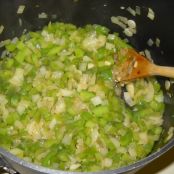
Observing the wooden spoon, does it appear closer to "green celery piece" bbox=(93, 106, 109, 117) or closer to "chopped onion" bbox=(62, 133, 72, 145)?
"green celery piece" bbox=(93, 106, 109, 117)

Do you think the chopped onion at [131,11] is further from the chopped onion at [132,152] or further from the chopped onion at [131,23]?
the chopped onion at [132,152]

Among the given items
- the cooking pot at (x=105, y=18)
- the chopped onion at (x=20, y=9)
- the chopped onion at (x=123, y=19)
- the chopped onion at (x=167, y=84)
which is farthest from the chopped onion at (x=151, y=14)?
the chopped onion at (x=20, y=9)

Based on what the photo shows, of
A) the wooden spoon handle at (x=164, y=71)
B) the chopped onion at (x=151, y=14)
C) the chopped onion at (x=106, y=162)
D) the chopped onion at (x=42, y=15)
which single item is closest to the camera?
the wooden spoon handle at (x=164, y=71)

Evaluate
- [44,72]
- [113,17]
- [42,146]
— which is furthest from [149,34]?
[42,146]

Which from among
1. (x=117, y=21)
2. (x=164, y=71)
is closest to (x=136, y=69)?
(x=164, y=71)

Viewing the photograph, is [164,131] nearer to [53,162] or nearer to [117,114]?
[117,114]
